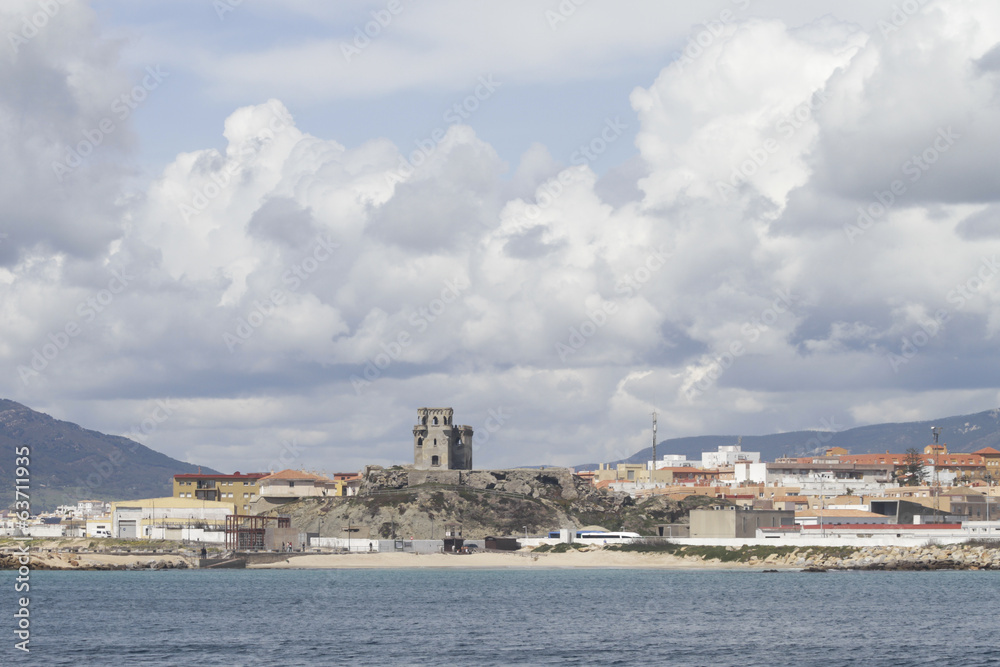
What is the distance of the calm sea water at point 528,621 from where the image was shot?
67938 mm

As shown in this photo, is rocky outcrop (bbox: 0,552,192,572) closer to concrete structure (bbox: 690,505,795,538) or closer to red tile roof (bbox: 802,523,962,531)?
concrete structure (bbox: 690,505,795,538)

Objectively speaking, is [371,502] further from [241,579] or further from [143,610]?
[143,610]

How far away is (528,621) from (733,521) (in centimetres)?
7932

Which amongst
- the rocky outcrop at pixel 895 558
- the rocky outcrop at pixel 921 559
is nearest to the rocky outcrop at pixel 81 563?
the rocky outcrop at pixel 895 558

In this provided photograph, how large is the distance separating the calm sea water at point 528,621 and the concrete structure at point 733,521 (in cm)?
2451

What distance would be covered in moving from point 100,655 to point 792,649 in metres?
37.9

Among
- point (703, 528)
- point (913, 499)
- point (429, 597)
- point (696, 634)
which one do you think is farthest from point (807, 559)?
point (696, 634)

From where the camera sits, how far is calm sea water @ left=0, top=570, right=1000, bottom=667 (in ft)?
223

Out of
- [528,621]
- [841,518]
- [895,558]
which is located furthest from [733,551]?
[528,621]

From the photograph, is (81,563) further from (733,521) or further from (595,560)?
(733,521)

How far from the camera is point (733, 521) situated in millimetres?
160000

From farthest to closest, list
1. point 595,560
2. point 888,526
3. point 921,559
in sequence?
point 595,560 < point 888,526 < point 921,559

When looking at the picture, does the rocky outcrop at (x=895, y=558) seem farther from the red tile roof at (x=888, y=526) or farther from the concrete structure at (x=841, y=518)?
the concrete structure at (x=841, y=518)

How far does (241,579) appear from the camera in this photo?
467 feet
